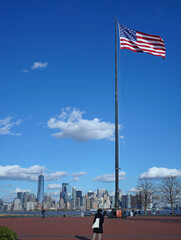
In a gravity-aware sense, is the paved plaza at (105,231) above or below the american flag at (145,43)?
below

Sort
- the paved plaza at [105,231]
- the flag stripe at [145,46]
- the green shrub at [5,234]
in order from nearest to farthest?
the green shrub at [5,234] → the paved plaza at [105,231] → the flag stripe at [145,46]

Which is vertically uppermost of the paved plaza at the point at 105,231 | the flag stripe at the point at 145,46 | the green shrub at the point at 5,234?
the flag stripe at the point at 145,46

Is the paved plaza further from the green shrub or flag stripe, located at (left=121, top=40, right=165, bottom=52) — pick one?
flag stripe, located at (left=121, top=40, right=165, bottom=52)

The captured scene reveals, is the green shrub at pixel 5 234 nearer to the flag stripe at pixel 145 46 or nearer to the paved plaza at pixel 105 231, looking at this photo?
the paved plaza at pixel 105 231

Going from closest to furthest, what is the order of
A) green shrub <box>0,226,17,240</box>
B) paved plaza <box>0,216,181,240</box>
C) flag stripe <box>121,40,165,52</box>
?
green shrub <box>0,226,17,240</box> → paved plaza <box>0,216,181,240</box> → flag stripe <box>121,40,165,52</box>

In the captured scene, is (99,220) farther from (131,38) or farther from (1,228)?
(131,38)

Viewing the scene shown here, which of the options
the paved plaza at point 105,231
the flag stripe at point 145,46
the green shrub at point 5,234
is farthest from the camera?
the flag stripe at point 145,46

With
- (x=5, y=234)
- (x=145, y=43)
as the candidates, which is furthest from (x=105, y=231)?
(x=145, y=43)

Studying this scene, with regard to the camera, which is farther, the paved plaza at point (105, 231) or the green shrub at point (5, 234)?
the paved plaza at point (105, 231)

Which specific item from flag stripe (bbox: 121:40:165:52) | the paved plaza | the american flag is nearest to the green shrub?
the paved plaza

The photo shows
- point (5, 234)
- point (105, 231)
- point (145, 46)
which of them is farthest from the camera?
point (145, 46)

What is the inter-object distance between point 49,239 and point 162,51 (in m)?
24.6

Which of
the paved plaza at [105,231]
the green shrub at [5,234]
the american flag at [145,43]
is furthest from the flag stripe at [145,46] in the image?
the green shrub at [5,234]

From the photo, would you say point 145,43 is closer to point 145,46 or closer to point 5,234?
point 145,46
